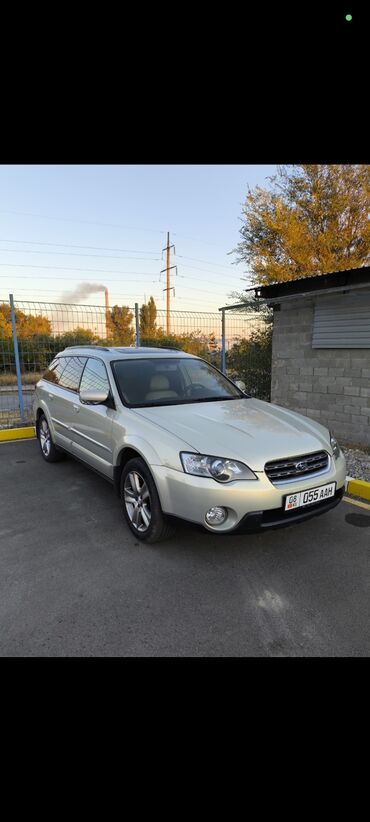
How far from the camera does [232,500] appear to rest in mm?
2676

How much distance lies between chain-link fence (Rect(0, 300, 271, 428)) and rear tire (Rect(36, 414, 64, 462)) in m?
2.02

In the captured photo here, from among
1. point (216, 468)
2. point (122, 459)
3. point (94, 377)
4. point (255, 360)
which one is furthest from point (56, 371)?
point (255, 360)

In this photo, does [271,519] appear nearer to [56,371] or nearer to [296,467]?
[296,467]

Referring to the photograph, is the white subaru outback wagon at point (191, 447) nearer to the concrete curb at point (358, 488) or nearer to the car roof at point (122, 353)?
the car roof at point (122, 353)

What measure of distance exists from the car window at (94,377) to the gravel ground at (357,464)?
9.68 ft

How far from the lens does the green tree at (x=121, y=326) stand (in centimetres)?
901

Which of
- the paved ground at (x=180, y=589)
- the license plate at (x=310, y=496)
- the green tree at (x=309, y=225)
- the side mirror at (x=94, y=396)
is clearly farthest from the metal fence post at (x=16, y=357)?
the green tree at (x=309, y=225)

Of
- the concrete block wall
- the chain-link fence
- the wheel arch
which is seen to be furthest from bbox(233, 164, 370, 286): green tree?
the wheel arch

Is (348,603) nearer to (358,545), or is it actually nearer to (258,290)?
(358,545)

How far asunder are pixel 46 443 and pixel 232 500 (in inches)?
146

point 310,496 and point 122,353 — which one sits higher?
point 122,353

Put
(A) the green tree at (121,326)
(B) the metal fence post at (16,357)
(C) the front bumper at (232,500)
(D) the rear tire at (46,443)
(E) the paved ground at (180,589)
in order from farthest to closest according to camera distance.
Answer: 1. (A) the green tree at (121,326)
2. (B) the metal fence post at (16,357)
3. (D) the rear tire at (46,443)
4. (C) the front bumper at (232,500)
5. (E) the paved ground at (180,589)
